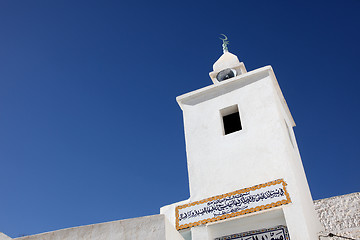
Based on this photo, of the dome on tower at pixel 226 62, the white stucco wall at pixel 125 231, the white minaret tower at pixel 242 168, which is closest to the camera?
the white stucco wall at pixel 125 231

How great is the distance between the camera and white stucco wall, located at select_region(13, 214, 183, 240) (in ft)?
13.9

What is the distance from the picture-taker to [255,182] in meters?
6.57

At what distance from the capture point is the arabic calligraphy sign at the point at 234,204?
20.2ft

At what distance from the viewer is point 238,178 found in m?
6.78

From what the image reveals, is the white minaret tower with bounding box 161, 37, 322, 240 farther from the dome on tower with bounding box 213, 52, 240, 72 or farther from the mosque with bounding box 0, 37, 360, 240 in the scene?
the dome on tower with bounding box 213, 52, 240, 72

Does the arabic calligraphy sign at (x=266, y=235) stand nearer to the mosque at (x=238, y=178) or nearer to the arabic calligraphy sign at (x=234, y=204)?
the mosque at (x=238, y=178)

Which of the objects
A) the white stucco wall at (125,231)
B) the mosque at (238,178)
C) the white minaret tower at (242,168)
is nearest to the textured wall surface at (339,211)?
the mosque at (238,178)

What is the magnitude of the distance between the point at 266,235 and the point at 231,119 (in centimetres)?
281

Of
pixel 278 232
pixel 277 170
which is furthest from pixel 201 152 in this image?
pixel 278 232

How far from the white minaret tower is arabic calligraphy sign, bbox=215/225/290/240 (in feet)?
0.05

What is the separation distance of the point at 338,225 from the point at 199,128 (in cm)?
471

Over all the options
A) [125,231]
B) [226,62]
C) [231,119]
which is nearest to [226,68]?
[226,62]

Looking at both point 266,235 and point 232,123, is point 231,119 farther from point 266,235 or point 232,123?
point 266,235

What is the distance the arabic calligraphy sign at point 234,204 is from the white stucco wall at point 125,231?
2.03 metres
